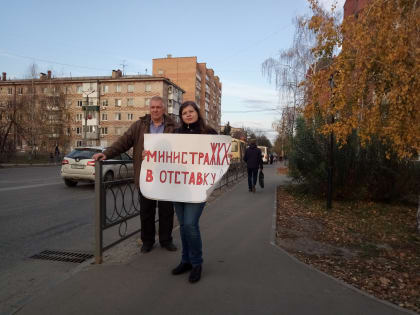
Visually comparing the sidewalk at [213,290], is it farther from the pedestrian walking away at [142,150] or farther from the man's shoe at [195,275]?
the pedestrian walking away at [142,150]

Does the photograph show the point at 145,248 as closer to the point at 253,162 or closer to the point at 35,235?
the point at 35,235

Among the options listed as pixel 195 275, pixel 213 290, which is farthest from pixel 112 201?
pixel 213 290

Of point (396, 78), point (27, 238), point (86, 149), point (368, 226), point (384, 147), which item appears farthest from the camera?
point (86, 149)

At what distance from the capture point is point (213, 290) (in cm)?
306

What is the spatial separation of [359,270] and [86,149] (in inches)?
425

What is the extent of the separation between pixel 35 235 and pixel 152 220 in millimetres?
2464

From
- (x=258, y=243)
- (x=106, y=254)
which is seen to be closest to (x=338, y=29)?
(x=258, y=243)

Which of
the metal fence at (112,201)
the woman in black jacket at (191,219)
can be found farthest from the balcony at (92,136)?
the woman in black jacket at (191,219)

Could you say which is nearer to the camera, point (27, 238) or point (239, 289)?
point (239, 289)

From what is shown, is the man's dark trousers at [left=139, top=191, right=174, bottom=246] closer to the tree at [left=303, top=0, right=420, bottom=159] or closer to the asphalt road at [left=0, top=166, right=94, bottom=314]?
the asphalt road at [left=0, top=166, right=94, bottom=314]

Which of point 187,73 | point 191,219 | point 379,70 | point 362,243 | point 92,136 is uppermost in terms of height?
point 187,73

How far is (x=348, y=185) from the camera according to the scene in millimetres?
9367

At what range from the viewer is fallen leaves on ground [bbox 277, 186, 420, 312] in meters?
3.49

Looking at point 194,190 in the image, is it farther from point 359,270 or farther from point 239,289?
point 359,270
